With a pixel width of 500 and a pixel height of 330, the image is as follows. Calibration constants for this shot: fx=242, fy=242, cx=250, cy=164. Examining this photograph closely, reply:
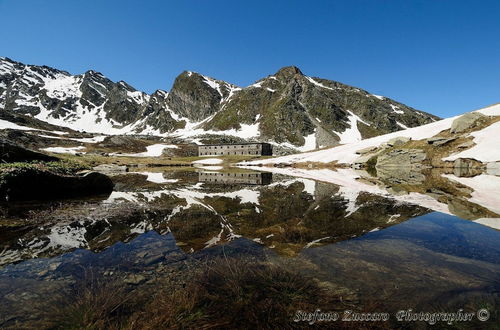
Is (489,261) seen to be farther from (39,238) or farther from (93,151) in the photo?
(93,151)

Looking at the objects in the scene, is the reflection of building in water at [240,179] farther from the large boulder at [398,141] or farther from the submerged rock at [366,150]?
the large boulder at [398,141]

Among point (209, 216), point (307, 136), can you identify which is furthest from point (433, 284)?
point (307, 136)

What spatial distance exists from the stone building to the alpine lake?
136065 millimetres

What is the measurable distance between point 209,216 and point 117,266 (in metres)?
5.80

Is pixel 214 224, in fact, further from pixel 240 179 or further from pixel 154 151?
pixel 154 151

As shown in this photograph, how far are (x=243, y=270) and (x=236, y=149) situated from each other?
145 metres

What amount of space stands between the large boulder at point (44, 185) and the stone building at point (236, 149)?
128077 mm

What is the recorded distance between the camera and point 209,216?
1196 cm

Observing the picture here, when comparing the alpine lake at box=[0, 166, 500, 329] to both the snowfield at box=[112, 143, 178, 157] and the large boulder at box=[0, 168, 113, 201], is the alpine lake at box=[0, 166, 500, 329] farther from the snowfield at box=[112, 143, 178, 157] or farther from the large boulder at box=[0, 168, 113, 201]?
the snowfield at box=[112, 143, 178, 157]

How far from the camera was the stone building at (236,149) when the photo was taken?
483ft

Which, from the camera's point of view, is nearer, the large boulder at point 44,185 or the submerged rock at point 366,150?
the large boulder at point 44,185

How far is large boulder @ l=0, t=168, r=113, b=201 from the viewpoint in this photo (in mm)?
14742

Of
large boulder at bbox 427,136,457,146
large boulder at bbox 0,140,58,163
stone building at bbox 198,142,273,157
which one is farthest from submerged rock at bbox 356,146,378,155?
stone building at bbox 198,142,273,157

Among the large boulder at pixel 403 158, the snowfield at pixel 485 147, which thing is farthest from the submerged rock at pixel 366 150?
the snowfield at pixel 485 147
